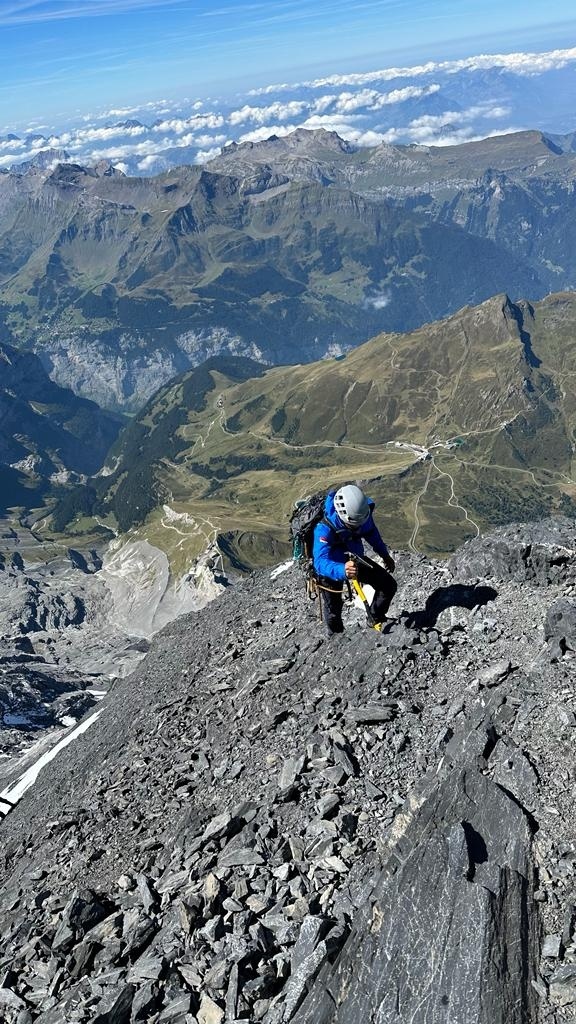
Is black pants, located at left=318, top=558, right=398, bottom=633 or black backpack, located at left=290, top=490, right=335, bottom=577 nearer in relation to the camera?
black pants, located at left=318, top=558, right=398, bottom=633

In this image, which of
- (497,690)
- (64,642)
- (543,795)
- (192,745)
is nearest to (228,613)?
(192,745)

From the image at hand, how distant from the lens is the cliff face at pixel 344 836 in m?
15.3

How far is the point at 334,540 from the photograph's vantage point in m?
24.8

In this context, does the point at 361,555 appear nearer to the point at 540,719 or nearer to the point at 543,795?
the point at 540,719

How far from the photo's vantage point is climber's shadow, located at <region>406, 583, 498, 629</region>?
94.4ft

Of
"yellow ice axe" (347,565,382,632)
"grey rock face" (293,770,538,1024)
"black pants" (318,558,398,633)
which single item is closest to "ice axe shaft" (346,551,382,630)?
"yellow ice axe" (347,565,382,632)

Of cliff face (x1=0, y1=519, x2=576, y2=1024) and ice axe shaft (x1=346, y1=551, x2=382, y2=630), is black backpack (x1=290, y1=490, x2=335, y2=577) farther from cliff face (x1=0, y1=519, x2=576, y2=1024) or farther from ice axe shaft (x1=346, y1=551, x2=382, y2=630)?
cliff face (x1=0, y1=519, x2=576, y2=1024)

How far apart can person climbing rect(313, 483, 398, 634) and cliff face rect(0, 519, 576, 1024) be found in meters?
2.75

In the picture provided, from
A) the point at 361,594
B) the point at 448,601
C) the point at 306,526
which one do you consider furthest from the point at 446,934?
the point at 448,601

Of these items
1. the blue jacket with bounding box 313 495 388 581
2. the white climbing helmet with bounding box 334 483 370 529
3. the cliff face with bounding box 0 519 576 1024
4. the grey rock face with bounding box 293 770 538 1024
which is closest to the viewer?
the grey rock face with bounding box 293 770 538 1024

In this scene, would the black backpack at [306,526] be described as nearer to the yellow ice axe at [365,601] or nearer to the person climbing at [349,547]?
the person climbing at [349,547]

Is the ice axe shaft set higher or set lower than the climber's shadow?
higher

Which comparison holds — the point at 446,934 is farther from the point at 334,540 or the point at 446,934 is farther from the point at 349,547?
the point at 349,547

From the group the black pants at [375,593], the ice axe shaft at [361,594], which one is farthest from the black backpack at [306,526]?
the ice axe shaft at [361,594]
